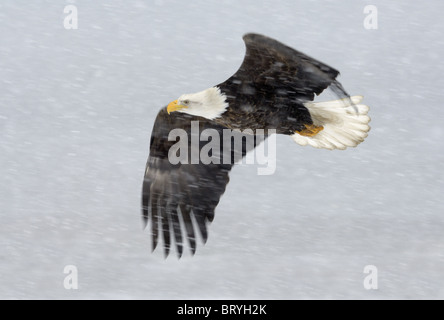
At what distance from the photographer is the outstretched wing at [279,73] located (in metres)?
3.71

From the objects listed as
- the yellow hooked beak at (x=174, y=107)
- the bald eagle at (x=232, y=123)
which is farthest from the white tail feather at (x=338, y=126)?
the yellow hooked beak at (x=174, y=107)

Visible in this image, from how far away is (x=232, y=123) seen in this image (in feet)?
14.4

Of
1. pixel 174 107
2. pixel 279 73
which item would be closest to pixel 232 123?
pixel 174 107

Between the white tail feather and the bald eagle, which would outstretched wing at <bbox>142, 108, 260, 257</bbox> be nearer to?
the bald eagle

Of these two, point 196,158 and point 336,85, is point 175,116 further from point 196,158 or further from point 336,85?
point 336,85

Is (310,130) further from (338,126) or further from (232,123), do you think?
(232,123)

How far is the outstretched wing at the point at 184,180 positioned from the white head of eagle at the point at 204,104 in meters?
0.21

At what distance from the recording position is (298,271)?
707cm

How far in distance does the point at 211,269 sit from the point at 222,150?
2841 millimetres

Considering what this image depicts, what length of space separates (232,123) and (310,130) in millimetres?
704

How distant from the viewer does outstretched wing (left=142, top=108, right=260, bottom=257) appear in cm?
454

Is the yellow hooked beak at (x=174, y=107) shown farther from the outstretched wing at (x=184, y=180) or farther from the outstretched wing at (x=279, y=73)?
the outstretched wing at (x=279, y=73)

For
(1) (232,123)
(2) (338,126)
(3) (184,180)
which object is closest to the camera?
(1) (232,123)

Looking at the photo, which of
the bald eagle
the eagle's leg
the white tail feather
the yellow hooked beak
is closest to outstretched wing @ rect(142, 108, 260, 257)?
the bald eagle
